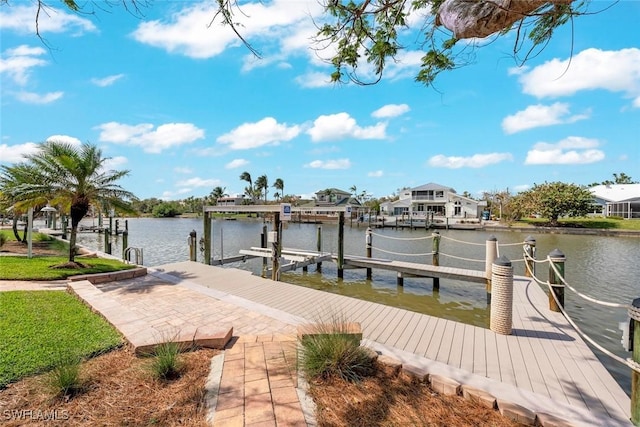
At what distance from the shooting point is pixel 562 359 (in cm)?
384

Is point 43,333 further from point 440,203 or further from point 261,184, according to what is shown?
point 261,184

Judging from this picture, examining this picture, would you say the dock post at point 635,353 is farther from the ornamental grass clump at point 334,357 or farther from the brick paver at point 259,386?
the brick paver at point 259,386

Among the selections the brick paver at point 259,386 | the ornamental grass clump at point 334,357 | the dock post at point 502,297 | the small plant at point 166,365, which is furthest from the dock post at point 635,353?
the small plant at point 166,365

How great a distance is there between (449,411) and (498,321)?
2.55 metres

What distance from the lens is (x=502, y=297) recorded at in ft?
14.7

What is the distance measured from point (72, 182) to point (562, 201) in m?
43.9

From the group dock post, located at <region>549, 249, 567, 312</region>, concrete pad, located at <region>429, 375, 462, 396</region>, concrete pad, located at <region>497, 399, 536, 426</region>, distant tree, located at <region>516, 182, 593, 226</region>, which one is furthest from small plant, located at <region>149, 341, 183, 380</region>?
distant tree, located at <region>516, 182, 593, 226</region>

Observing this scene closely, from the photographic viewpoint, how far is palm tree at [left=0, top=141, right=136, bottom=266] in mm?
8141

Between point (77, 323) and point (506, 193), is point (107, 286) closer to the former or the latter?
point (77, 323)

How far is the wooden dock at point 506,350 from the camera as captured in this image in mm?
2881

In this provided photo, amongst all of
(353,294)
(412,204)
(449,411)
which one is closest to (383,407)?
(449,411)

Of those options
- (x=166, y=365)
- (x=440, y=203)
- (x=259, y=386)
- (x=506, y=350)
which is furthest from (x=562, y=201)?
(x=166, y=365)

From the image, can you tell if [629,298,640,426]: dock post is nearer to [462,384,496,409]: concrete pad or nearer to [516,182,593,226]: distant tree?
[462,384,496,409]: concrete pad

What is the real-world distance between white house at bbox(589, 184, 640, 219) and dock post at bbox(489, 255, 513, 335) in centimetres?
5168
